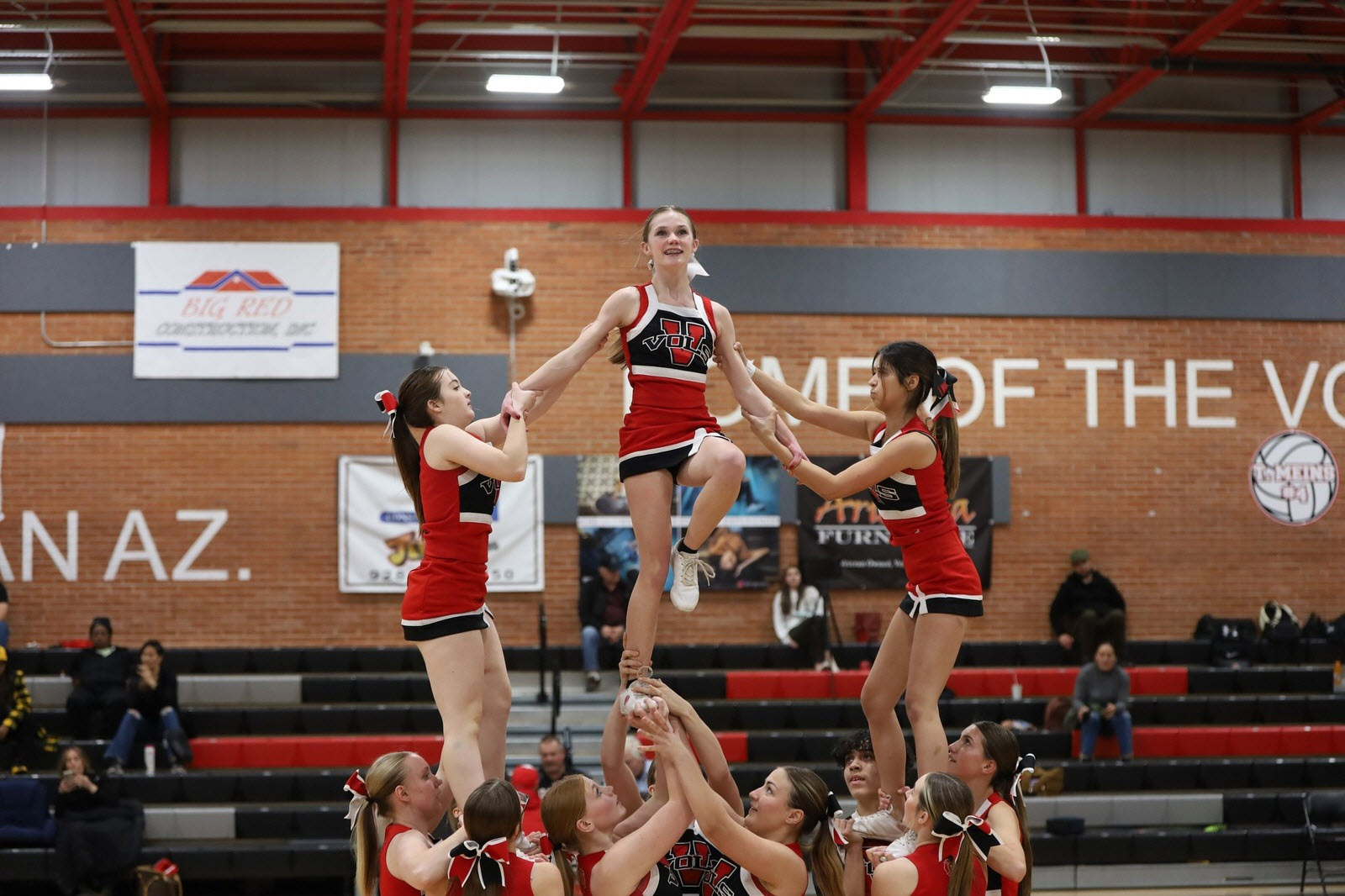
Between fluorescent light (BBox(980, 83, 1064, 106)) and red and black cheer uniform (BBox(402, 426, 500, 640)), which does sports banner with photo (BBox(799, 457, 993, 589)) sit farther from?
red and black cheer uniform (BBox(402, 426, 500, 640))

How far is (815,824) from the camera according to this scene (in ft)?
15.0

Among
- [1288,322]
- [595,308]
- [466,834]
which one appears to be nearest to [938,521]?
[466,834]

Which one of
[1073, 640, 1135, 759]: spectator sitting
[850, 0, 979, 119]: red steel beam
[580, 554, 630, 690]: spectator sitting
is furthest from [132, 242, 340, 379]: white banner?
[1073, 640, 1135, 759]: spectator sitting

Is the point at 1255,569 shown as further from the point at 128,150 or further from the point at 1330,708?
the point at 128,150

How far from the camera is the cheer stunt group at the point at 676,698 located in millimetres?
4355

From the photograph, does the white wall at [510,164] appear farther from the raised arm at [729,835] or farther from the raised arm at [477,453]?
the raised arm at [729,835]

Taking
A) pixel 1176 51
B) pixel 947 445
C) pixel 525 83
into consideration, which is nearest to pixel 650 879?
pixel 947 445

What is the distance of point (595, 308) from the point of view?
1562cm

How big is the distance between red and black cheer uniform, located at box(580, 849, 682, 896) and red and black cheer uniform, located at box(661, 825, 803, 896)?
0.02 meters

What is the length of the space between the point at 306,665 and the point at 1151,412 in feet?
33.7

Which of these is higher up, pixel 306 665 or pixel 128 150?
pixel 128 150

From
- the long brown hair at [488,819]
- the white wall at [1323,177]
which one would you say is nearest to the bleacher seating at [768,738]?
the white wall at [1323,177]

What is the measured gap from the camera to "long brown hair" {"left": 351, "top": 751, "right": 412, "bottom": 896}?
15.2 feet

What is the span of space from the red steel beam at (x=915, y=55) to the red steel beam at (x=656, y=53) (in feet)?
7.58
